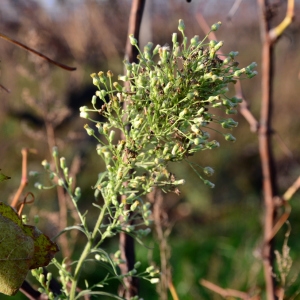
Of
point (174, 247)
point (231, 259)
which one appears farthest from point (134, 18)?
point (174, 247)

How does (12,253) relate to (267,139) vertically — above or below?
below

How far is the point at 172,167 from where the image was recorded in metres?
5.62

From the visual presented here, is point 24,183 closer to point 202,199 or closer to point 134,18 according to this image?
point 134,18

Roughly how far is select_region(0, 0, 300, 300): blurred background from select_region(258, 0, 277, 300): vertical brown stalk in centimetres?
5

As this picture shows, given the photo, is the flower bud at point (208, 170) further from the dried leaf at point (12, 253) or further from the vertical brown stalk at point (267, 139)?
the vertical brown stalk at point (267, 139)

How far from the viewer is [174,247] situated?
14.1 ft

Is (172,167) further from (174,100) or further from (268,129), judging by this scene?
(174,100)

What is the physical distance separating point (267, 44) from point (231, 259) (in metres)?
2.87

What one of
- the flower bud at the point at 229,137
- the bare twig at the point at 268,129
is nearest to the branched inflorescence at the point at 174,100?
the flower bud at the point at 229,137

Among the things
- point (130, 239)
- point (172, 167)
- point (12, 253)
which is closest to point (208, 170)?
point (12, 253)

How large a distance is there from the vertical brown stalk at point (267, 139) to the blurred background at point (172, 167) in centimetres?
5

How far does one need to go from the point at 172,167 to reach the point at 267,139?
15.0ft

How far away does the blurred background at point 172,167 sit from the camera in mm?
2371

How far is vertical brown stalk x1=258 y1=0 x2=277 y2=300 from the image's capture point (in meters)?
1.01
